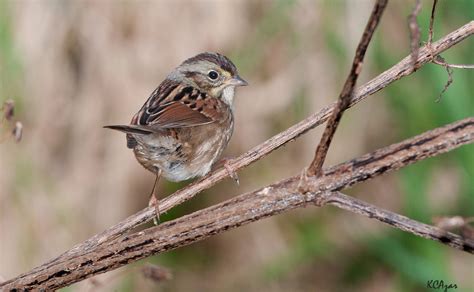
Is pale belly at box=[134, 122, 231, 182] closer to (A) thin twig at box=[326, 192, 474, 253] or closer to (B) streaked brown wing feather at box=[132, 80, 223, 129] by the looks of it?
(B) streaked brown wing feather at box=[132, 80, 223, 129]

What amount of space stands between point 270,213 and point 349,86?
0.40 metres

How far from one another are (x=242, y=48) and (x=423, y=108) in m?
1.06

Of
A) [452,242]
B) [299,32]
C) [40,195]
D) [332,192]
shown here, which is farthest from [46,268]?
[299,32]

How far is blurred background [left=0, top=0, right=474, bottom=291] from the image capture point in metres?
4.30

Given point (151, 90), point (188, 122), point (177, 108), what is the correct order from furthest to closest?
point (151, 90) < point (177, 108) < point (188, 122)

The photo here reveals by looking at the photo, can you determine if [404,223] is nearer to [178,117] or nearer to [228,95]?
[178,117]

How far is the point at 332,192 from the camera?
6.06 ft

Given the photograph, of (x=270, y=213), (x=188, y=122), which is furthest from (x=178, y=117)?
(x=270, y=213)

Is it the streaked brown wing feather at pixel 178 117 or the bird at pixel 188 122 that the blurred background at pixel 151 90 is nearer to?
the bird at pixel 188 122

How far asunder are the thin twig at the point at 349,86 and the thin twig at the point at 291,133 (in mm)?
203

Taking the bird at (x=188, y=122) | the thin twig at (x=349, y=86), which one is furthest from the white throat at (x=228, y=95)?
the thin twig at (x=349, y=86)

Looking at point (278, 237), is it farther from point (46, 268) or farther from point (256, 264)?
point (46, 268)

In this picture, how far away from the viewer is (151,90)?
14.7 ft

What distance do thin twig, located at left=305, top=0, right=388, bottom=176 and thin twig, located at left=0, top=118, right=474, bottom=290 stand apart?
60 mm
